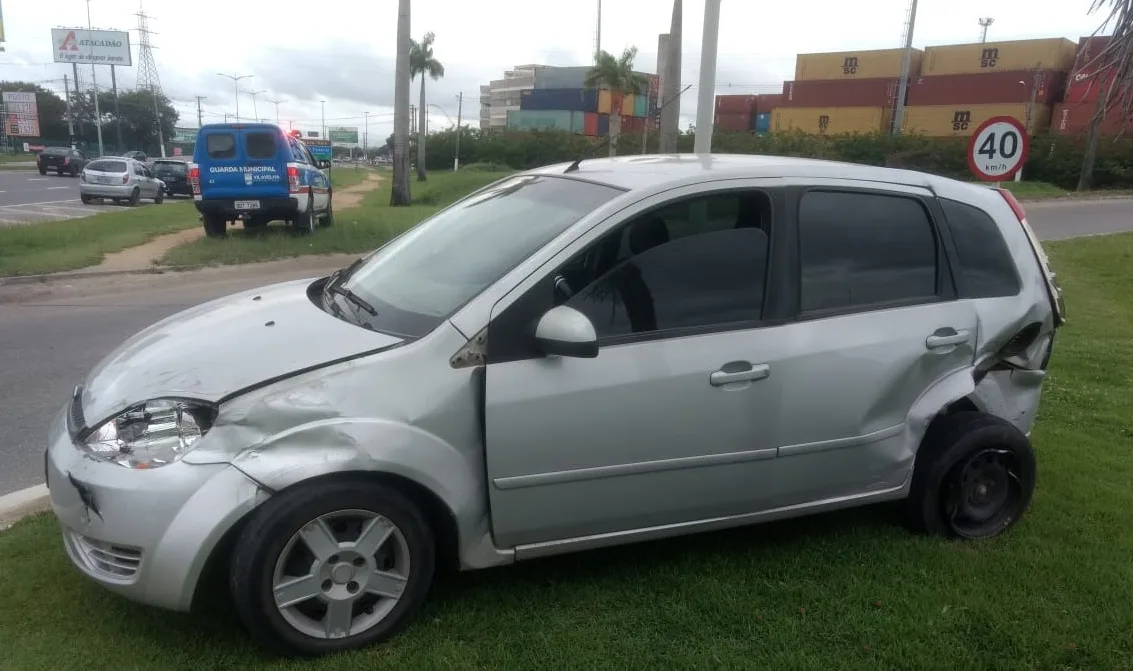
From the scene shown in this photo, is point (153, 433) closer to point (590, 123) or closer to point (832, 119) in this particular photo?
point (832, 119)

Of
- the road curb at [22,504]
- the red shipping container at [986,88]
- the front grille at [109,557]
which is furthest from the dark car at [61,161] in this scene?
the red shipping container at [986,88]

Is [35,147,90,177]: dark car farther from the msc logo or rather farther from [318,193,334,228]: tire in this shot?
the msc logo

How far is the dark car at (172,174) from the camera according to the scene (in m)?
31.6

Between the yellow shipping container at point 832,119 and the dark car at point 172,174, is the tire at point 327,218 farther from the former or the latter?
the yellow shipping container at point 832,119

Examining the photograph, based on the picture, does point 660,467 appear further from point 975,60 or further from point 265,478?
point 975,60

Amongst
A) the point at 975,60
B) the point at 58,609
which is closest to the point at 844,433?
the point at 58,609

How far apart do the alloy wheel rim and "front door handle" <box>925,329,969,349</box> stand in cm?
236

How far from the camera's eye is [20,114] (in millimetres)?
76250

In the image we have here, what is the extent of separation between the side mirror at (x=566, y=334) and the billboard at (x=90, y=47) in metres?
91.0

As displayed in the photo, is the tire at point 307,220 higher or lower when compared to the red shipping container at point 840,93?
lower

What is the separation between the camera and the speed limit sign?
27.6 ft

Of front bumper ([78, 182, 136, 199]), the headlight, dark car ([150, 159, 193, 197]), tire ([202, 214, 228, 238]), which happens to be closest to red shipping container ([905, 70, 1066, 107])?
dark car ([150, 159, 193, 197])

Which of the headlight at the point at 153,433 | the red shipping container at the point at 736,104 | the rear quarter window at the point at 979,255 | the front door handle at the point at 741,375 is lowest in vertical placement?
the headlight at the point at 153,433

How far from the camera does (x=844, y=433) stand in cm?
345
